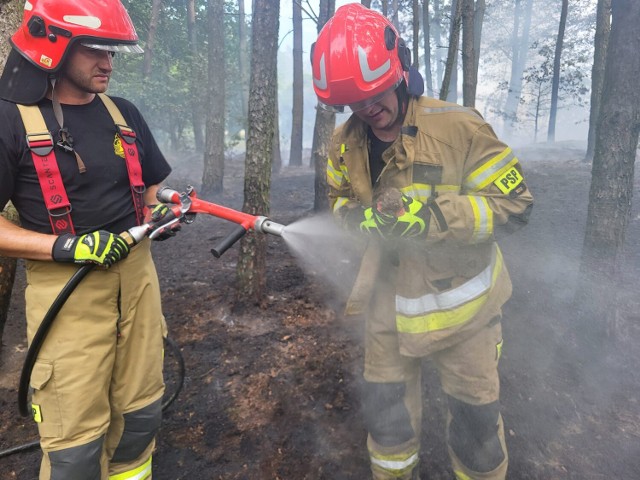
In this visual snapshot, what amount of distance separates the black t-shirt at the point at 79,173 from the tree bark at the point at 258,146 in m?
2.36

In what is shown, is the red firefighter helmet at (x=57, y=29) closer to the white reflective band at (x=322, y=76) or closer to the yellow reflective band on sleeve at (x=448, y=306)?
the white reflective band at (x=322, y=76)

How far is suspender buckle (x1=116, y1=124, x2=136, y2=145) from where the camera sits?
7.70 ft

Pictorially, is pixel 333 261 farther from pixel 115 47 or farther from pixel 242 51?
pixel 242 51

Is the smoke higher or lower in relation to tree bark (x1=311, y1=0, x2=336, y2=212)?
lower

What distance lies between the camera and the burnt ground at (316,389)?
9.72ft

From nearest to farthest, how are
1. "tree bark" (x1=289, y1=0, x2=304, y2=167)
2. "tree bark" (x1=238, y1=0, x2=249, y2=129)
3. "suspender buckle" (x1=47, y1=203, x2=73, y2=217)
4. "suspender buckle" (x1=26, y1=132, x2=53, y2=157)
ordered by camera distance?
"suspender buckle" (x1=26, y1=132, x2=53, y2=157), "suspender buckle" (x1=47, y1=203, x2=73, y2=217), "tree bark" (x1=289, y1=0, x2=304, y2=167), "tree bark" (x1=238, y1=0, x2=249, y2=129)

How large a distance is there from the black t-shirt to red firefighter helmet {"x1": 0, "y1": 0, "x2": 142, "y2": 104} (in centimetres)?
10

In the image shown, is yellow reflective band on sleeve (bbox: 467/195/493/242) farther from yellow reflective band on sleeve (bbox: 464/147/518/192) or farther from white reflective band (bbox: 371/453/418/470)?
white reflective band (bbox: 371/453/418/470)

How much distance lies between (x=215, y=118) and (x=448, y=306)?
11998 millimetres

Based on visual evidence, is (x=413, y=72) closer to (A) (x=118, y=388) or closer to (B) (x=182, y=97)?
(A) (x=118, y=388)

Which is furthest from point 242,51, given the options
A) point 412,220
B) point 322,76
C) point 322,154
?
point 412,220

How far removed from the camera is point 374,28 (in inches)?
85.2

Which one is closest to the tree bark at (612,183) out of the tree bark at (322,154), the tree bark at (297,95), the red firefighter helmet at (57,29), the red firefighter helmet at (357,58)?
the red firefighter helmet at (357,58)

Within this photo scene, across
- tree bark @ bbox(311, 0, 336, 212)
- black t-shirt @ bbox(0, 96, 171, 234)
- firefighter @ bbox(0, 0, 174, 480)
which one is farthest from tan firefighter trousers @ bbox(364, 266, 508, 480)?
tree bark @ bbox(311, 0, 336, 212)
